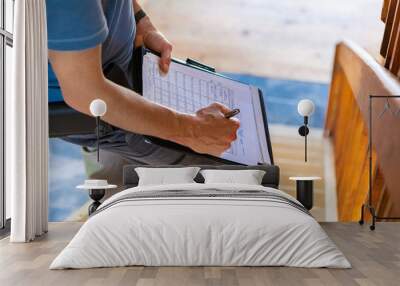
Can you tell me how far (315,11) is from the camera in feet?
23.6

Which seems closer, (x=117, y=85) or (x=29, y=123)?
(x=29, y=123)

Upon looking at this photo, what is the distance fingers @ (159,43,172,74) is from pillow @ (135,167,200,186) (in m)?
1.25

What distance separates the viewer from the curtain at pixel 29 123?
5344 mm

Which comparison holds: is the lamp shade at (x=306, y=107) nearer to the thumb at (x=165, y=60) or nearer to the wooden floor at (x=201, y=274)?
the thumb at (x=165, y=60)

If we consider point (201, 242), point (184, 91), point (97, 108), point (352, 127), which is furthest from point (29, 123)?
point (352, 127)

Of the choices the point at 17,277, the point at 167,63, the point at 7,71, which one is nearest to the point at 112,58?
the point at 167,63

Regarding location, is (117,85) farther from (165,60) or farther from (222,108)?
(222,108)

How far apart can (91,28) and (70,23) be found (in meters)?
0.23

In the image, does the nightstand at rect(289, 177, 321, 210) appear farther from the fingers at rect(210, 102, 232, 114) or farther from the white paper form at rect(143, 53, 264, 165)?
the fingers at rect(210, 102, 232, 114)

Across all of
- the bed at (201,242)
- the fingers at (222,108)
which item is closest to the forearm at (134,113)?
the fingers at (222,108)

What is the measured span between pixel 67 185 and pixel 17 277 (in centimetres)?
318

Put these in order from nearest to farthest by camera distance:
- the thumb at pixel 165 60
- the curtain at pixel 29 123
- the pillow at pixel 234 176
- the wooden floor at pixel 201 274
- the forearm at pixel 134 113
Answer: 1. the wooden floor at pixel 201 274
2. the curtain at pixel 29 123
3. the pillow at pixel 234 176
4. the forearm at pixel 134 113
5. the thumb at pixel 165 60

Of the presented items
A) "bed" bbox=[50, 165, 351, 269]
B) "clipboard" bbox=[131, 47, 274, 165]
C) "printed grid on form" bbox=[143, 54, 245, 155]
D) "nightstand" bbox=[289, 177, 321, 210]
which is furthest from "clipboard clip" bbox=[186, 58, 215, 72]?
"bed" bbox=[50, 165, 351, 269]

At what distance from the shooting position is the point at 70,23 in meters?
6.39
